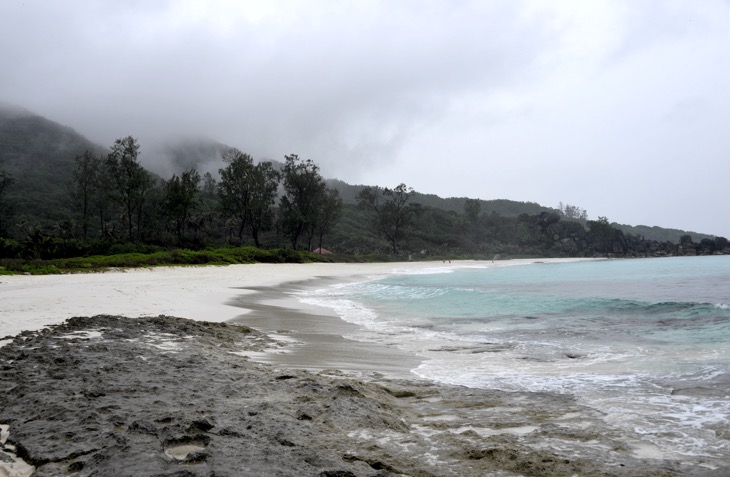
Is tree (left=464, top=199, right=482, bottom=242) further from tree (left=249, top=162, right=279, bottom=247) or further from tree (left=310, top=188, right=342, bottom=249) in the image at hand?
tree (left=249, top=162, right=279, bottom=247)

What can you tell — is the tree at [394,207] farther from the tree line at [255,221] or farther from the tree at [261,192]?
the tree at [261,192]

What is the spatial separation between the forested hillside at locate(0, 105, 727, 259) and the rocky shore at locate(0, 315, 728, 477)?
29900 mm

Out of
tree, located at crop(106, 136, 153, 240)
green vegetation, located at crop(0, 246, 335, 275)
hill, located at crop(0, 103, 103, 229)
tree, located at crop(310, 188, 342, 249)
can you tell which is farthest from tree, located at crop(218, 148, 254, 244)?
hill, located at crop(0, 103, 103, 229)

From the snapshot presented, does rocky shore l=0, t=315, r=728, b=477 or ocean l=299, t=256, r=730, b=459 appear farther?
ocean l=299, t=256, r=730, b=459

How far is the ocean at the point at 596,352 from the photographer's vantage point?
475 centimetres

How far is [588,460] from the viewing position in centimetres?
361

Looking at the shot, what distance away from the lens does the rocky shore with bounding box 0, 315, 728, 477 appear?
3287mm

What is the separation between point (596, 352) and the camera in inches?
326

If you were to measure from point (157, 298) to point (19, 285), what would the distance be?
4726 mm

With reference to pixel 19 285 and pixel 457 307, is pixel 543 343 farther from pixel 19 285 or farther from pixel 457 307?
pixel 19 285

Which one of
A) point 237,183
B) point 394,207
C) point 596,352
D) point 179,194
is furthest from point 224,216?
point 596,352

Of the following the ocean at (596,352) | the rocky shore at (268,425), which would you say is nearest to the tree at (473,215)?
the ocean at (596,352)

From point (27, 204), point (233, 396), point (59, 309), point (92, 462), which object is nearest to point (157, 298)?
point (59, 309)

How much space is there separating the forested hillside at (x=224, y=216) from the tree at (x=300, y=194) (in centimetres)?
12
